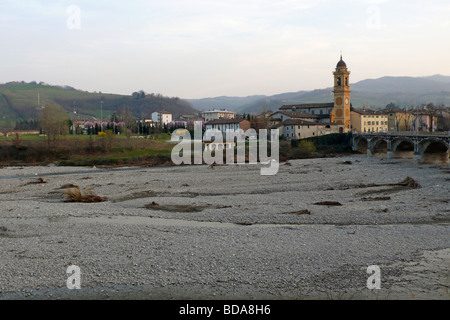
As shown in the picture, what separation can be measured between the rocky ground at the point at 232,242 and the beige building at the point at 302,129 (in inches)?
2045

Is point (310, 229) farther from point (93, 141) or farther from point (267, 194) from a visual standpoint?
point (93, 141)

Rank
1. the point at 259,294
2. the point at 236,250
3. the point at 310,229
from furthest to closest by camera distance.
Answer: the point at 310,229 → the point at 236,250 → the point at 259,294

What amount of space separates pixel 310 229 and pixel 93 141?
57242 mm

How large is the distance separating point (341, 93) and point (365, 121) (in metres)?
9.41

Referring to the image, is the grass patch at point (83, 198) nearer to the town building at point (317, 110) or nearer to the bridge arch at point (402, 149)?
the bridge arch at point (402, 149)

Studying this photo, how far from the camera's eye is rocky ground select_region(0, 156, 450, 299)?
13.7 metres

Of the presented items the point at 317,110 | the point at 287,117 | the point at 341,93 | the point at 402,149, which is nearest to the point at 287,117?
the point at 287,117

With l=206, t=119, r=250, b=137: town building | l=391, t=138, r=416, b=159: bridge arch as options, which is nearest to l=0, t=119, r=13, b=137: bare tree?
l=206, t=119, r=250, b=137: town building

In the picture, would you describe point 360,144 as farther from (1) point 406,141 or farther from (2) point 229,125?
(2) point 229,125

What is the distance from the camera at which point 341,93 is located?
93.4 metres

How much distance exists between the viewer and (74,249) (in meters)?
17.7

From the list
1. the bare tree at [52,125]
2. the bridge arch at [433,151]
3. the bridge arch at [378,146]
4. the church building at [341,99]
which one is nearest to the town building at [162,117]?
the church building at [341,99]

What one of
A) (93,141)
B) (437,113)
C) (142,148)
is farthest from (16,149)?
(437,113)

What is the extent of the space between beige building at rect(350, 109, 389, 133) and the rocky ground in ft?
206
